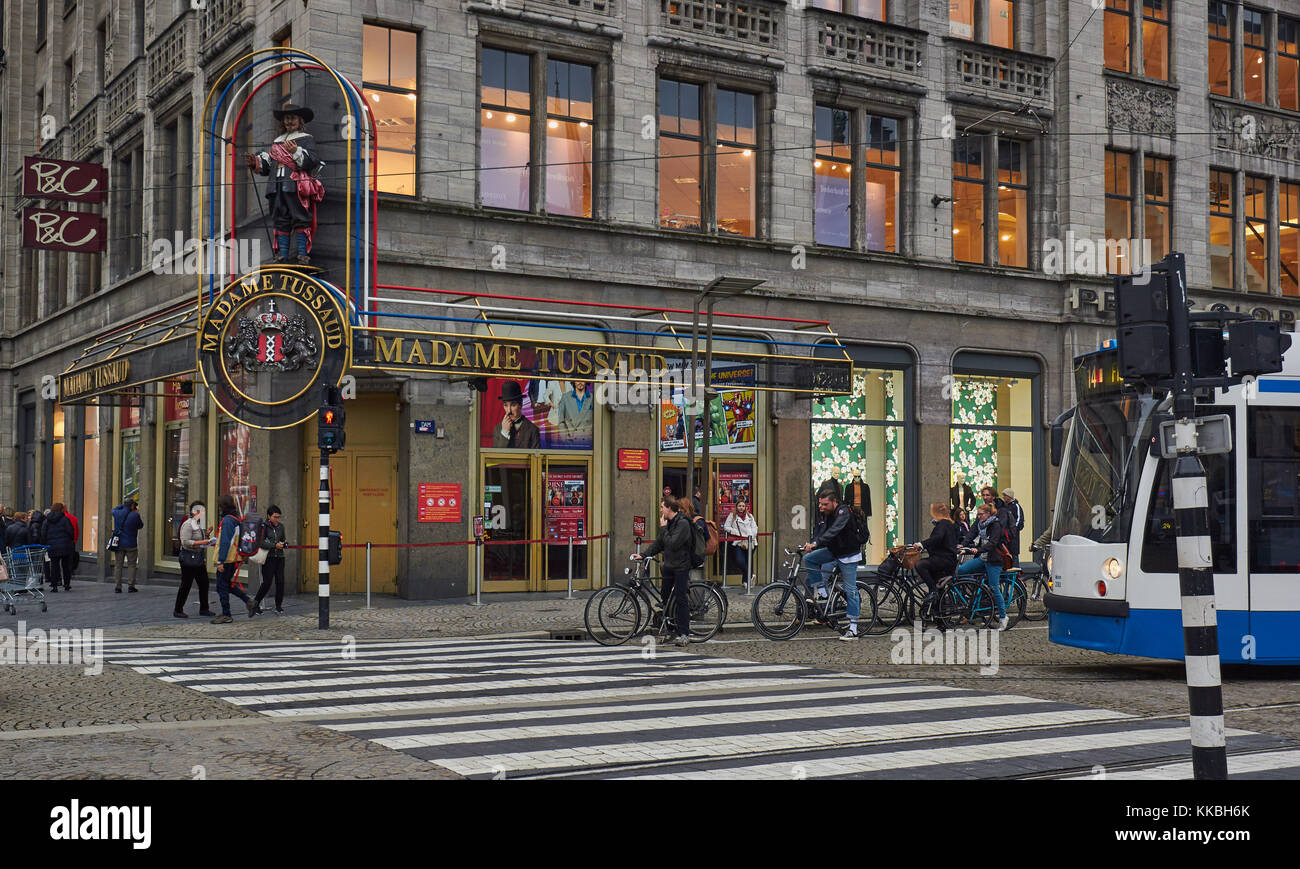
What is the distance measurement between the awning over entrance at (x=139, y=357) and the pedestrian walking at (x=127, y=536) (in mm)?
2236

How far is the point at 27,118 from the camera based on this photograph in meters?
37.6

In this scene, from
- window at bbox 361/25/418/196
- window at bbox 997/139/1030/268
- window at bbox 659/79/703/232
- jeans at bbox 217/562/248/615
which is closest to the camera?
jeans at bbox 217/562/248/615

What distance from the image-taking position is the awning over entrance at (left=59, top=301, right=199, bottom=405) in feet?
73.6

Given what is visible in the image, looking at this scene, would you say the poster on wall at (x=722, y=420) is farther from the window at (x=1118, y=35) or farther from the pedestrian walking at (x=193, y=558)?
the window at (x=1118, y=35)

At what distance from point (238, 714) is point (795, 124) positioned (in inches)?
732

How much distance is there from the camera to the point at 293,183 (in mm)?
21641

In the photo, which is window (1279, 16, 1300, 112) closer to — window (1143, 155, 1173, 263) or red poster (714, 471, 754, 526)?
window (1143, 155, 1173, 263)

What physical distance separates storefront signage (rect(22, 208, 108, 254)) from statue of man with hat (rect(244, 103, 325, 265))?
8328 mm

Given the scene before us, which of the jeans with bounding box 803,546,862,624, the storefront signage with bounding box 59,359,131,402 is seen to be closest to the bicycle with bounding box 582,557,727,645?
the jeans with bounding box 803,546,862,624

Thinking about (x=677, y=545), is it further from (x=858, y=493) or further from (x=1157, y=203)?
(x=1157, y=203)

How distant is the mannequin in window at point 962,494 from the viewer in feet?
92.3

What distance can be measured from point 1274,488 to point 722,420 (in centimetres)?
1343

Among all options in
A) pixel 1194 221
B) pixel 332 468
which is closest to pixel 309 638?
pixel 332 468

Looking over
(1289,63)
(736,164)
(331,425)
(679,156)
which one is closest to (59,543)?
(331,425)
